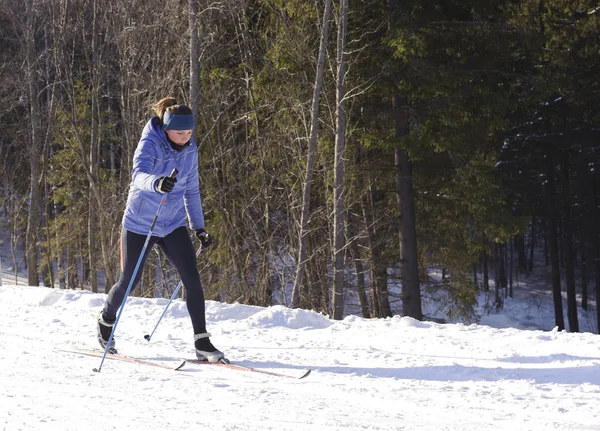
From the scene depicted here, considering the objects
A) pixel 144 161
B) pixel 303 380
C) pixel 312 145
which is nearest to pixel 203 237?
pixel 144 161

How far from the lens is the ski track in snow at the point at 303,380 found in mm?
3592

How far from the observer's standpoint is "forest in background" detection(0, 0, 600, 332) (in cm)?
1264

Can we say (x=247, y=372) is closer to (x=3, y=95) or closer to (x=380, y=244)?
(x=380, y=244)

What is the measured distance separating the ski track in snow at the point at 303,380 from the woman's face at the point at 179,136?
162 centimetres

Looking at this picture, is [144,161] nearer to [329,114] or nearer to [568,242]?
[329,114]

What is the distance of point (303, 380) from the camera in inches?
182

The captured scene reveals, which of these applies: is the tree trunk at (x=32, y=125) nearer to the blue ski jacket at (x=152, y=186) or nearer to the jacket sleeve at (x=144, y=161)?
the blue ski jacket at (x=152, y=186)

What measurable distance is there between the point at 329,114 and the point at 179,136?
342 inches

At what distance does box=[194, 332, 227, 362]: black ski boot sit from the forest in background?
634cm

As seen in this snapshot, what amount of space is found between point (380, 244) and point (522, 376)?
11.1m

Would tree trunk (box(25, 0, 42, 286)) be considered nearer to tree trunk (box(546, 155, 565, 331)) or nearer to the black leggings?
the black leggings

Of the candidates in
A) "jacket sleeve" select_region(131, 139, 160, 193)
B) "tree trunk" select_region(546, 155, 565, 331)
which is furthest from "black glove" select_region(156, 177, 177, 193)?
"tree trunk" select_region(546, 155, 565, 331)

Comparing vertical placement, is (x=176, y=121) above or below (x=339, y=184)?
above

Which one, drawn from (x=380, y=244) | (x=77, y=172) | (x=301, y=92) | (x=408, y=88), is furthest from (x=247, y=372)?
(x=77, y=172)
